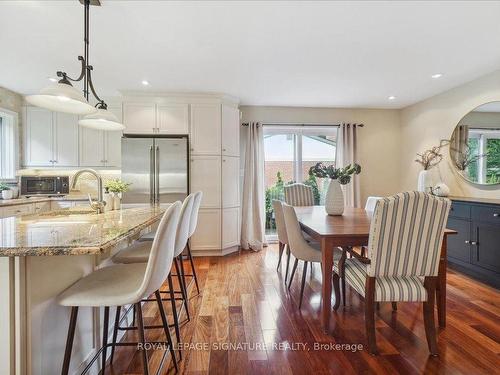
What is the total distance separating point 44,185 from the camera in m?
3.73

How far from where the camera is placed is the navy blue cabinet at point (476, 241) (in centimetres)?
277

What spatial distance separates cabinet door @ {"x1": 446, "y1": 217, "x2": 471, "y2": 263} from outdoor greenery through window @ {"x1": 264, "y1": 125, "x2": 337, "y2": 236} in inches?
79.3

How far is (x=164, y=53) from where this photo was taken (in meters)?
2.67

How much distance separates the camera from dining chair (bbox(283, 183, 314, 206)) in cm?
372

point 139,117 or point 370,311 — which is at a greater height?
point 139,117

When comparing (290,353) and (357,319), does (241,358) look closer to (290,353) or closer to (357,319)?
(290,353)

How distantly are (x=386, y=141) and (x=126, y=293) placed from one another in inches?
196

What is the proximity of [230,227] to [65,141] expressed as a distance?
2.90 m

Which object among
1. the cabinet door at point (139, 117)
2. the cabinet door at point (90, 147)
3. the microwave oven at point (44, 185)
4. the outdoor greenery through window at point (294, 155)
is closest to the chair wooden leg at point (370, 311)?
the outdoor greenery through window at point (294, 155)

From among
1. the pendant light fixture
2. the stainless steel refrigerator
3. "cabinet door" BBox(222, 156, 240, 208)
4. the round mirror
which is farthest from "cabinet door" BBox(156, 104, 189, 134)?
the round mirror

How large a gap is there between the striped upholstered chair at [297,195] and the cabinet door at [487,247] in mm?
1934

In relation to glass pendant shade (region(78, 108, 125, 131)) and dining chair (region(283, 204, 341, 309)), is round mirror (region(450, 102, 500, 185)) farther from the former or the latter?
glass pendant shade (region(78, 108, 125, 131))

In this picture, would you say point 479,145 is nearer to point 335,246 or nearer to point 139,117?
point 335,246

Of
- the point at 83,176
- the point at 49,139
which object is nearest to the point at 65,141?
the point at 49,139
